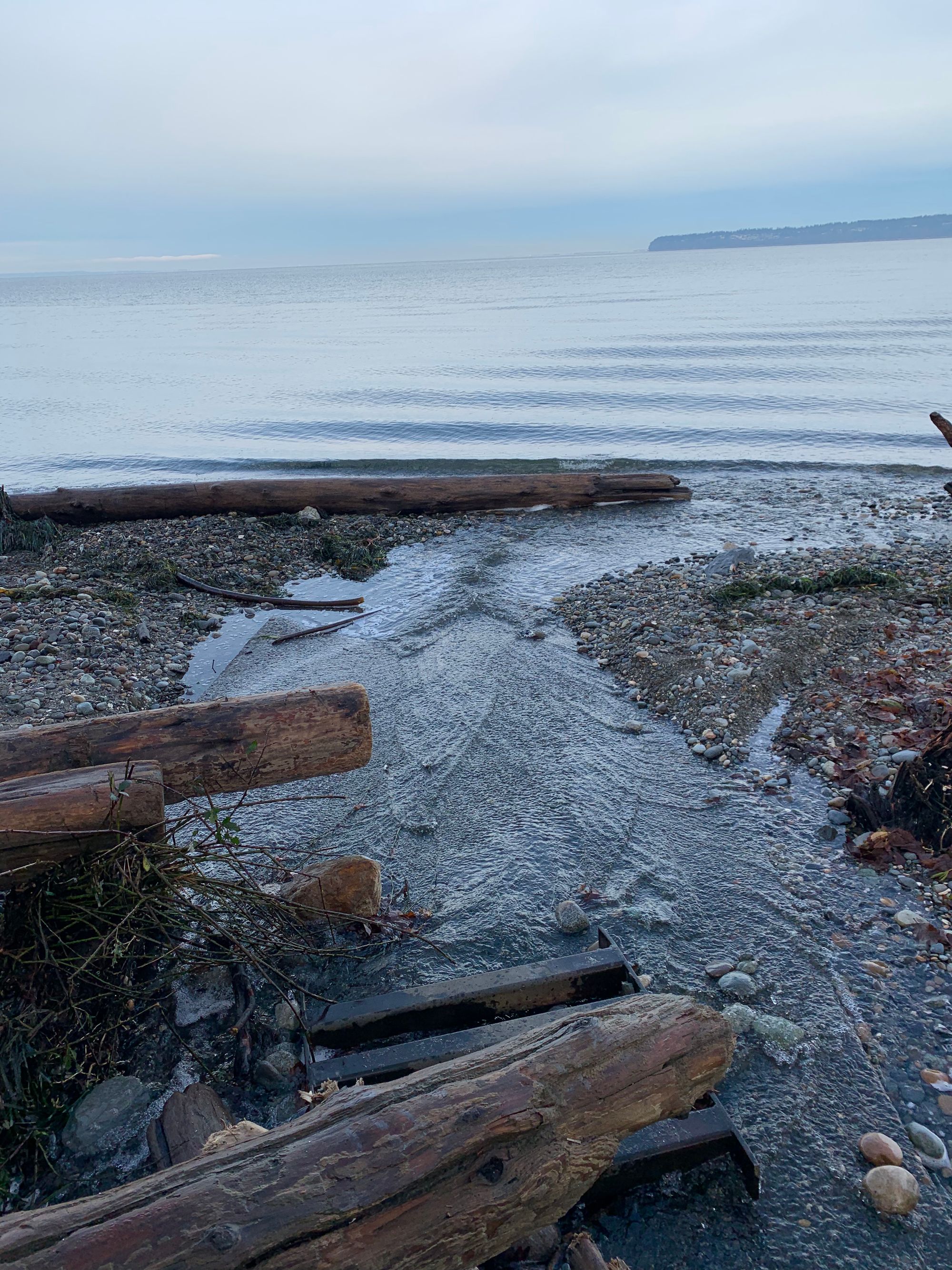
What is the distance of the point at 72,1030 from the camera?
3584 mm

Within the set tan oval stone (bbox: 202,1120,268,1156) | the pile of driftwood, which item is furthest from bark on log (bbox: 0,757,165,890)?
tan oval stone (bbox: 202,1120,268,1156)

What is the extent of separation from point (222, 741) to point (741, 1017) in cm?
283

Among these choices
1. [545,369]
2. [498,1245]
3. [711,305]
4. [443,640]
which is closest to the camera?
[498,1245]

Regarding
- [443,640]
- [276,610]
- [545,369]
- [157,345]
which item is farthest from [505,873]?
[157,345]

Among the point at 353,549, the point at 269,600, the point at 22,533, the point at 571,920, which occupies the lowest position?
the point at 571,920

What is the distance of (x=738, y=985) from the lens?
13.2ft

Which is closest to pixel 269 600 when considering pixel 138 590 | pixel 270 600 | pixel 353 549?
pixel 270 600

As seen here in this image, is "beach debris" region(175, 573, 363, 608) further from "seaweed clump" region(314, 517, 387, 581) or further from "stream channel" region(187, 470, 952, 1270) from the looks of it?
"seaweed clump" region(314, 517, 387, 581)

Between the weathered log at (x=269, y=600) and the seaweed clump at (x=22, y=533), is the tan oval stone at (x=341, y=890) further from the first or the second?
the seaweed clump at (x=22, y=533)

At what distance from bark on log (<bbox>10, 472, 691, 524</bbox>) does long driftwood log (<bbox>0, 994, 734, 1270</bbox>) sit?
1156 cm

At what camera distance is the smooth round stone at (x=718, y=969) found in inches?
163

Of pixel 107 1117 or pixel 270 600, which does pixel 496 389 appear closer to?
pixel 270 600

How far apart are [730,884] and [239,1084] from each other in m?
2.77

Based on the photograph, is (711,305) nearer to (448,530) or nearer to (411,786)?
(448,530)
